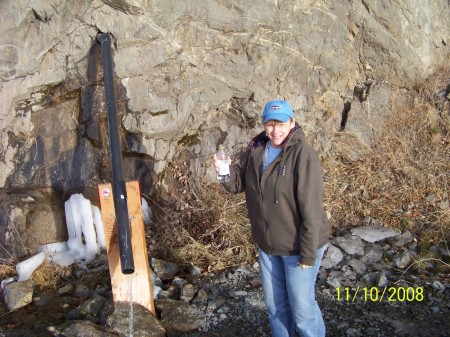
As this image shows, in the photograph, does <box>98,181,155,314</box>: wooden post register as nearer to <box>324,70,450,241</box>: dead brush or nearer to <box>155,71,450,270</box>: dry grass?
<box>155,71,450,270</box>: dry grass

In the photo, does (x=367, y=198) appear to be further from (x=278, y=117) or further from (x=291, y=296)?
(x=278, y=117)

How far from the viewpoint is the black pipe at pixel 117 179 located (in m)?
3.52

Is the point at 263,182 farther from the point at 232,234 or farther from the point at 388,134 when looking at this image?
the point at 388,134

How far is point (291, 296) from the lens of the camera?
9.36ft

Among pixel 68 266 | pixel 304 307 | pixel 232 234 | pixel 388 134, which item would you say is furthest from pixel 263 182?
pixel 388 134

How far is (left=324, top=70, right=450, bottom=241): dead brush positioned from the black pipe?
280 cm

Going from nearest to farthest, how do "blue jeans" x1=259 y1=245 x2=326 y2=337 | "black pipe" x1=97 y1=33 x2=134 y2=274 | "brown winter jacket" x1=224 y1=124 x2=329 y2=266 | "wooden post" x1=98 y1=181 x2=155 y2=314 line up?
"brown winter jacket" x1=224 y1=124 x2=329 y2=266, "blue jeans" x1=259 y1=245 x2=326 y2=337, "black pipe" x1=97 y1=33 x2=134 y2=274, "wooden post" x1=98 y1=181 x2=155 y2=314

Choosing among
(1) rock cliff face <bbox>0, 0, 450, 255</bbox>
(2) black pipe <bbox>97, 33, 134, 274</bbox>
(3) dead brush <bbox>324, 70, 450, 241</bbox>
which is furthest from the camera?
(3) dead brush <bbox>324, 70, 450, 241</bbox>

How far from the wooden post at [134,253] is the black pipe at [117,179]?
0.10 m

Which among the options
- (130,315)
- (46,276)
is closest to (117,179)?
(130,315)

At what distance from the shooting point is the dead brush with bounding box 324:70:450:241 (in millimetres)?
5184
